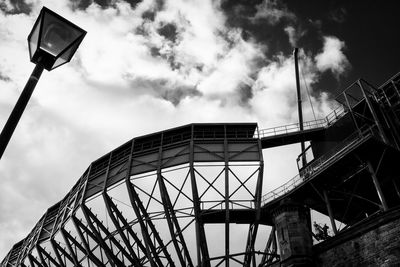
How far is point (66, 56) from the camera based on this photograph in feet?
17.5

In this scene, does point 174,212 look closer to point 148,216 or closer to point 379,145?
point 148,216

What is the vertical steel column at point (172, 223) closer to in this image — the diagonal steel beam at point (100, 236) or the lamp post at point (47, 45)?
the diagonal steel beam at point (100, 236)

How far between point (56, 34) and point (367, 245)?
15662 mm

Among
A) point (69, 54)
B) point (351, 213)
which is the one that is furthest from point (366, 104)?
point (69, 54)

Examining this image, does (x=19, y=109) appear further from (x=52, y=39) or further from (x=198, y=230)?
(x=198, y=230)

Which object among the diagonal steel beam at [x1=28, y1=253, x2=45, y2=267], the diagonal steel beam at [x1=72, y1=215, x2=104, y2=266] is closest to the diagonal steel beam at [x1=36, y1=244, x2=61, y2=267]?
the diagonal steel beam at [x1=28, y1=253, x2=45, y2=267]

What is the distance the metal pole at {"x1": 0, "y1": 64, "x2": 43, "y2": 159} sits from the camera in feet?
15.4

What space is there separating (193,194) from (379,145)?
10.3 m

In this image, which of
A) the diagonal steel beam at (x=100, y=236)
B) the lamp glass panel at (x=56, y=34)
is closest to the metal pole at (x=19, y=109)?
the lamp glass panel at (x=56, y=34)

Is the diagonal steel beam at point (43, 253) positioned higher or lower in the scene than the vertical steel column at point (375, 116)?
lower

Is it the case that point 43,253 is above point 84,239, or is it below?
above

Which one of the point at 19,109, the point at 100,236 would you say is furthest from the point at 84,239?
the point at 19,109

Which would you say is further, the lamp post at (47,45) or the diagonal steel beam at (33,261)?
the diagonal steel beam at (33,261)

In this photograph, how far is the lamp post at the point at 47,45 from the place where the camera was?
499 cm
